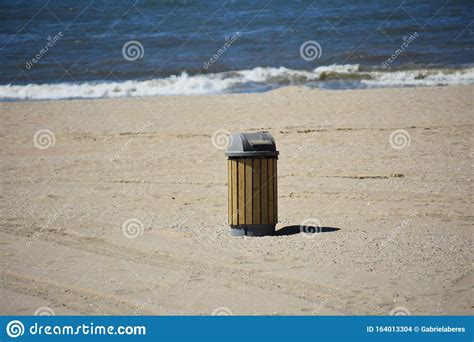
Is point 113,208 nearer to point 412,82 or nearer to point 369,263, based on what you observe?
point 369,263

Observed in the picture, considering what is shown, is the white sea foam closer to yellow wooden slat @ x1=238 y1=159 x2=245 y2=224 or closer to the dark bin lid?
the dark bin lid

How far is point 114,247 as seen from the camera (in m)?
8.35

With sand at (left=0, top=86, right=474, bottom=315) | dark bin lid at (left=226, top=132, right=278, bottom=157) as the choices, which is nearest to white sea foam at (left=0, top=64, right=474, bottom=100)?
sand at (left=0, top=86, right=474, bottom=315)

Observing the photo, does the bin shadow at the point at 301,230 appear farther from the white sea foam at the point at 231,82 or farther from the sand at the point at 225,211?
the white sea foam at the point at 231,82

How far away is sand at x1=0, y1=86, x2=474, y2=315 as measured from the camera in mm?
6730

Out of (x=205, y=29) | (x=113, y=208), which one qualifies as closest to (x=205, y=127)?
(x=113, y=208)

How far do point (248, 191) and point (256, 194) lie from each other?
8cm

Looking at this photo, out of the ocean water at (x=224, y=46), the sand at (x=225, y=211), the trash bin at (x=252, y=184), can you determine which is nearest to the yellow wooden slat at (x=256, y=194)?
the trash bin at (x=252, y=184)

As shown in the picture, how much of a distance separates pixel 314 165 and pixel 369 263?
475 centimetres

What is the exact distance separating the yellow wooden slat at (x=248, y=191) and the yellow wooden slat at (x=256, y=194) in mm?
38

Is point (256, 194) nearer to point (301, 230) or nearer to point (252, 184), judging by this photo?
point (252, 184)

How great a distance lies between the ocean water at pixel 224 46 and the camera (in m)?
24.6

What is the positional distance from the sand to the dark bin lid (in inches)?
32.2

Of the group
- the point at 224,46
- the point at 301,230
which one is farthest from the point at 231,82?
the point at 301,230
